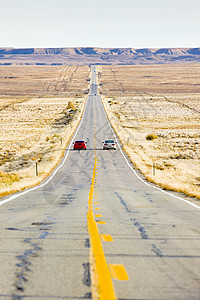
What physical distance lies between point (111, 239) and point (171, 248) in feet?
3.70

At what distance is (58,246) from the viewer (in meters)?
5.35

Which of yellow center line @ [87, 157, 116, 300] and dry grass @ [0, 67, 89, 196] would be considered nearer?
yellow center line @ [87, 157, 116, 300]

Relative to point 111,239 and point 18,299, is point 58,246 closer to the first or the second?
point 111,239

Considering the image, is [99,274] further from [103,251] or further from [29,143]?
[29,143]

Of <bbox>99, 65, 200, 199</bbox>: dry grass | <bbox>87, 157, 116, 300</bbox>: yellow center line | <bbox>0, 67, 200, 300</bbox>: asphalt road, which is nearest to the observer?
<bbox>87, 157, 116, 300</bbox>: yellow center line

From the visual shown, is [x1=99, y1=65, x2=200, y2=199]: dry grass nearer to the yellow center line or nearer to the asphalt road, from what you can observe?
the asphalt road

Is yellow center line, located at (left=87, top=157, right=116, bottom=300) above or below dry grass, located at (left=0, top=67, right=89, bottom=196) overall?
above

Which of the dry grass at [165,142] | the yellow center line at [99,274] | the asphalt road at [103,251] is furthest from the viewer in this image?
the dry grass at [165,142]

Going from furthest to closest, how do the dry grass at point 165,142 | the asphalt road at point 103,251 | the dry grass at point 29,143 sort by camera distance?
1. the dry grass at point 165,142
2. the dry grass at point 29,143
3. the asphalt road at point 103,251

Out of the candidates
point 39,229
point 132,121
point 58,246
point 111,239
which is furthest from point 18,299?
point 132,121

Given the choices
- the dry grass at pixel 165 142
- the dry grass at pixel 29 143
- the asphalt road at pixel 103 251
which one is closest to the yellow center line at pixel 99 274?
the asphalt road at pixel 103 251

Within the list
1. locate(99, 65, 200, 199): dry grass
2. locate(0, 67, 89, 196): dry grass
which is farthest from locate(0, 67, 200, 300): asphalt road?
locate(0, 67, 89, 196): dry grass

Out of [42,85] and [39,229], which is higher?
[42,85]

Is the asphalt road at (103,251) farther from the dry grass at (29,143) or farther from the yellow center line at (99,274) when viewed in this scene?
the dry grass at (29,143)
